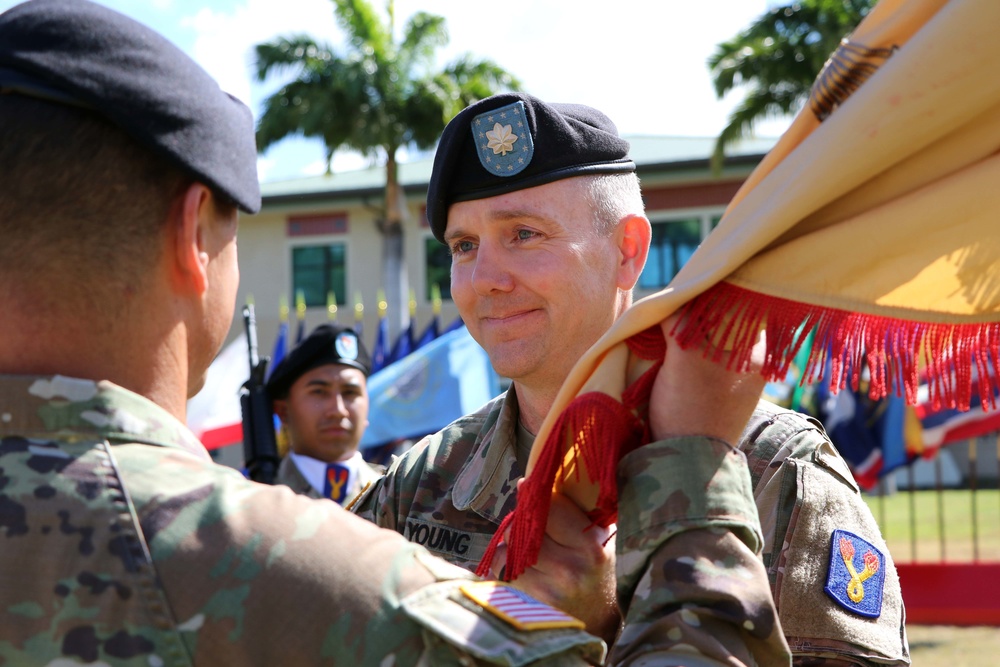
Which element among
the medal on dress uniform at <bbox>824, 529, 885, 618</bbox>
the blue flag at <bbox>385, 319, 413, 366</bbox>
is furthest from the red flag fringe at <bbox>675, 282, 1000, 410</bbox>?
the blue flag at <bbox>385, 319, 413, 366</bbox>

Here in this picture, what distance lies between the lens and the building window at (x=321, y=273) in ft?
86.6

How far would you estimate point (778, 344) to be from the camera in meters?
1.47

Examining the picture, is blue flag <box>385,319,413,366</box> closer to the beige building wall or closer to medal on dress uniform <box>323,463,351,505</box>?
medal on dress uniform <box>323,463,351,505</box>

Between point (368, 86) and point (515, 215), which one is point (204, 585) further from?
point (368, 86)

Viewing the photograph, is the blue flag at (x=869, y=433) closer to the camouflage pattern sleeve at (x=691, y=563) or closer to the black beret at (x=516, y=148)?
the black beret at (x=516, y=148)

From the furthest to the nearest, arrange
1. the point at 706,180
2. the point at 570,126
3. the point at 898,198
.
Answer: the point at 706,180, the point at 570,126, the point at 898,198

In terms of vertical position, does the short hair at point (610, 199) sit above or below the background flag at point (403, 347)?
above

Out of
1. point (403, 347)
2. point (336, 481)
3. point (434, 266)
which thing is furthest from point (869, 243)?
point (434, 266)

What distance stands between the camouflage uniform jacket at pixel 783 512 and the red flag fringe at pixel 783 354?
569 mm

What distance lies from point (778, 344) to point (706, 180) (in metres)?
23.5

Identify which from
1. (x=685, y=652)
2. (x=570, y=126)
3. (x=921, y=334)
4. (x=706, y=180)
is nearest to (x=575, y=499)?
(x=685, y=652)

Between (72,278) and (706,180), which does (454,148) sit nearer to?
(72,278)

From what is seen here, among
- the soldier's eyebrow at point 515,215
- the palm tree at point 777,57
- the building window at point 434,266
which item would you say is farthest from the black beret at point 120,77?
the building window at point 434,266

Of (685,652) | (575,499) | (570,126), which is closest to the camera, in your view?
(685,652)
